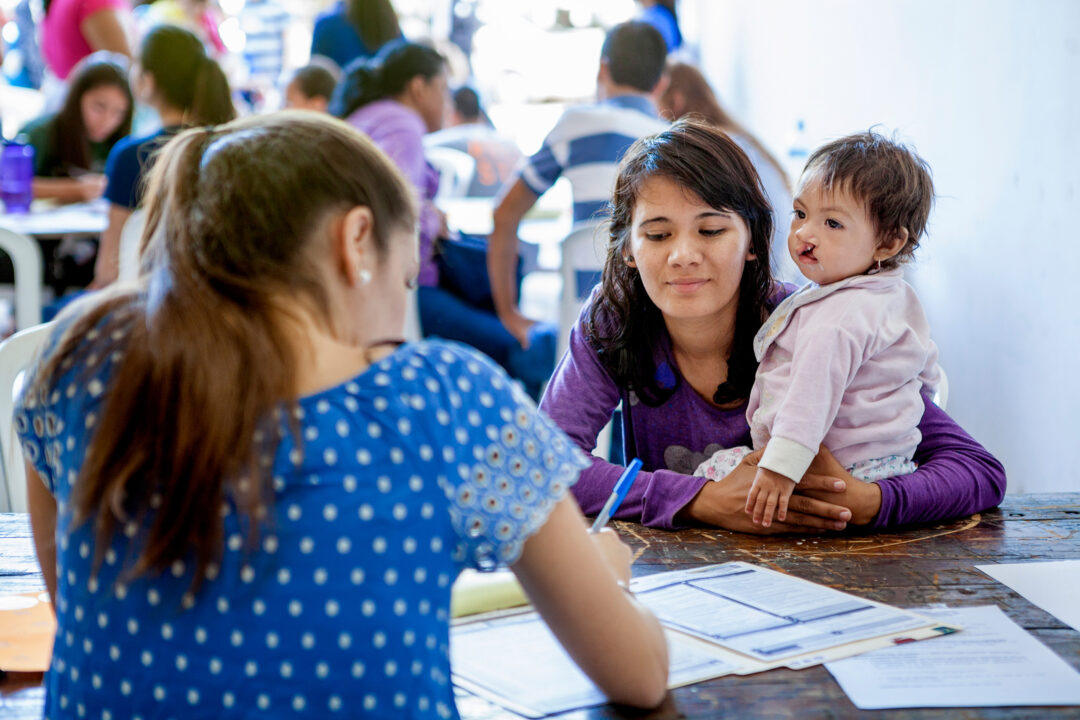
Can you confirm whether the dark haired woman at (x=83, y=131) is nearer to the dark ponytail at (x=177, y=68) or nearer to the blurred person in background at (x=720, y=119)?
the dark ponytail at (x=177, y=68)

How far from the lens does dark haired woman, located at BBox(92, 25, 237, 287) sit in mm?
3207

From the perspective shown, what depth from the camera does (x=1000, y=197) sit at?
7.33ft

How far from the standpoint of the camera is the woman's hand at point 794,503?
1309 mm

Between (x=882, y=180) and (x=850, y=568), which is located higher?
(x=882, y=180)

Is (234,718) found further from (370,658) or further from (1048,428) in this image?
(1048,428)

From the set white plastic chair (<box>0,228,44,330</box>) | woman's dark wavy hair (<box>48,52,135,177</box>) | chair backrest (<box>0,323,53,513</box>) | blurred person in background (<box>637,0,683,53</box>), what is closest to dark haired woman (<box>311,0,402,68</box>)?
woman's dark wavy hair (<box>48,52,135,177</box>)

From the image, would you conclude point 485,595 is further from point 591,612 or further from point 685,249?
point 685,249

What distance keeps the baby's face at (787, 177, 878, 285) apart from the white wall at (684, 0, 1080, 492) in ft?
2.27

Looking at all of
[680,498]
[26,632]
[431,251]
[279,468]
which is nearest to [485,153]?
[431,251]

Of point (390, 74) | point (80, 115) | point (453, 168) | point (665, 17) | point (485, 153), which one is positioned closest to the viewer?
point (390, 74)

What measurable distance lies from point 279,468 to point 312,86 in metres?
3.88

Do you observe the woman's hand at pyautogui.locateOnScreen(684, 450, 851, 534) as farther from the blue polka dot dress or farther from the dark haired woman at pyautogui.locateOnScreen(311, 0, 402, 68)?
the dark haired woman at pyautogui.locateOnScreen(311, 0, 402, 68)

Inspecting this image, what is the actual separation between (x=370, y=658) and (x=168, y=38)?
3.07 m

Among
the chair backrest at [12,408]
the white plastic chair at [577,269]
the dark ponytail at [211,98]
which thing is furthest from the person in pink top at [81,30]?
the chair backrest at [12,408]
